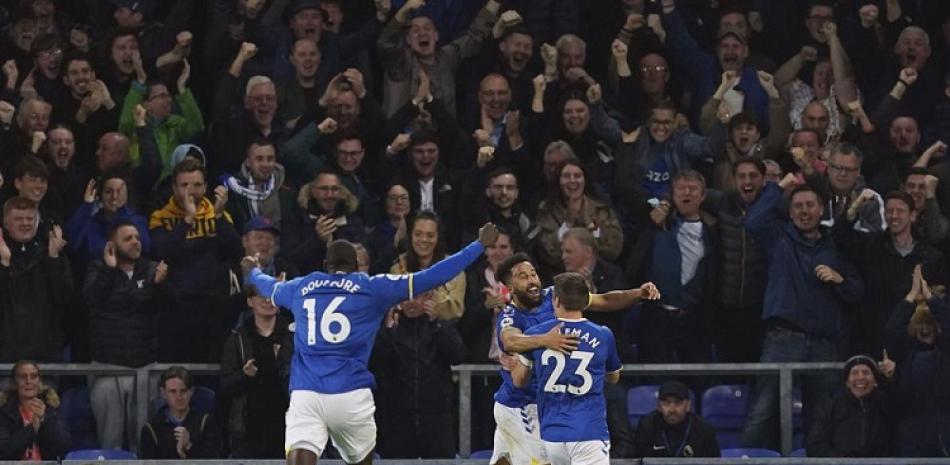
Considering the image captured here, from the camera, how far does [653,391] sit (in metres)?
20.2

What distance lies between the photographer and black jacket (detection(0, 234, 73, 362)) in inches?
770

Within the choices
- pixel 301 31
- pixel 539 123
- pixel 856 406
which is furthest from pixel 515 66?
pixel 856 406

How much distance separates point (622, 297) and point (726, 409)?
3867mm

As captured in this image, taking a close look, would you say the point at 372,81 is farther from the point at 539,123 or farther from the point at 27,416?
the point at 27,416

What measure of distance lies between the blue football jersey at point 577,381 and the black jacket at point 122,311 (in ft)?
15.5

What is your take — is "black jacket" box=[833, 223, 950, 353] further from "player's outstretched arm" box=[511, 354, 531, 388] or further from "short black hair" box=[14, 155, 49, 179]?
"short black hair" box=[14, 155, 49, 179]

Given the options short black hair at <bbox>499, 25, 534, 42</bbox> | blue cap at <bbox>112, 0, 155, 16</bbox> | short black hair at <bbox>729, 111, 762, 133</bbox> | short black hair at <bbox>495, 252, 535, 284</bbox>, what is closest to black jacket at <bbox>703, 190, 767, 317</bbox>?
short black hair at <bbox>729, 111, 762, 133</bbox>

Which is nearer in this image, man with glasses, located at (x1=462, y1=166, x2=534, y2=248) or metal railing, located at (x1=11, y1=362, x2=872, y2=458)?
metal railing, located at (x1=11, y1=362, x2=872, y2=458)

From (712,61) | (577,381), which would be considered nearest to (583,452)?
(577,381)

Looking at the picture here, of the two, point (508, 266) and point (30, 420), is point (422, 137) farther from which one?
point (30, 420)

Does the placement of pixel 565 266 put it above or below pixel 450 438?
above

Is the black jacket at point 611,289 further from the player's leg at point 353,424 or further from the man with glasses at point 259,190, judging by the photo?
the player's leg at point 353,424

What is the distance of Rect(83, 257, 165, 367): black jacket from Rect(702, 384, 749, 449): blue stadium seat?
499cm

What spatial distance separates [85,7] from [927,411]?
975 cm
